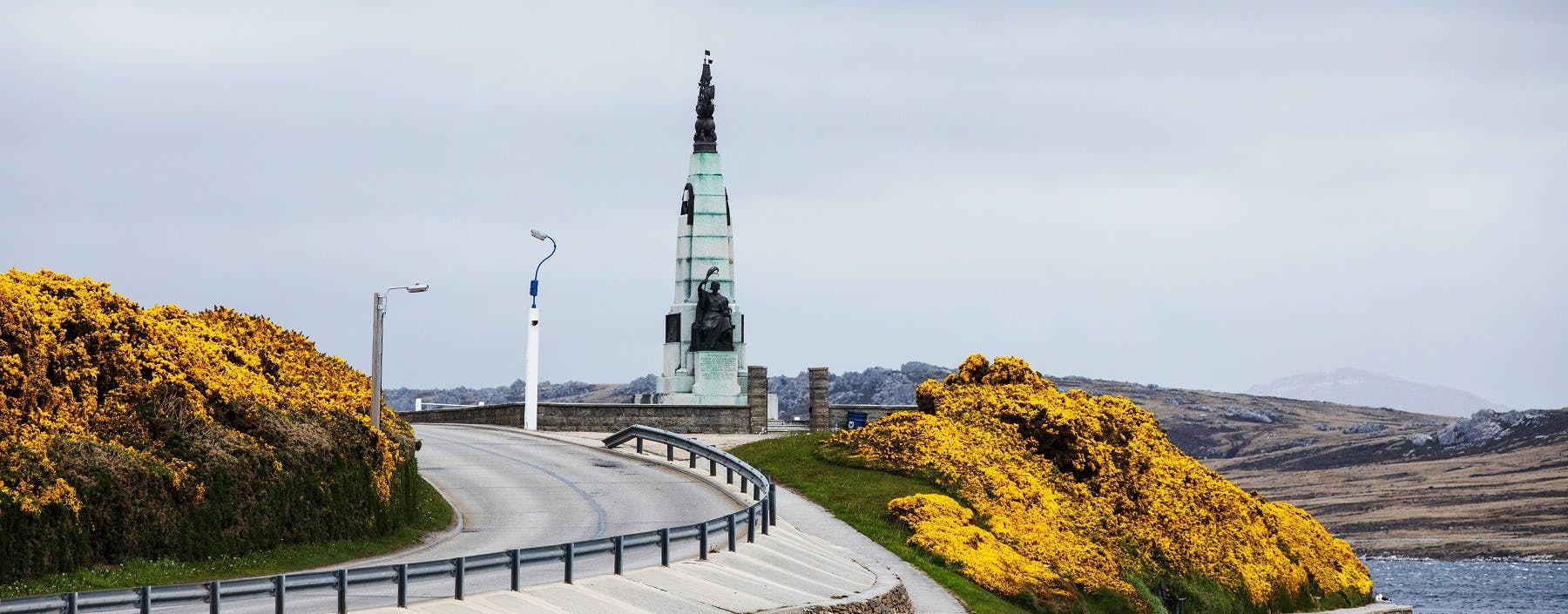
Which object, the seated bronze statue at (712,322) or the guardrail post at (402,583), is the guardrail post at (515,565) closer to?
the guardrail post at (402,583)

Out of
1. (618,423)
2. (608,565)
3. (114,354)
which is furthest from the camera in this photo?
(618,423)

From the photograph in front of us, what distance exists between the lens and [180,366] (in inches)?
1163

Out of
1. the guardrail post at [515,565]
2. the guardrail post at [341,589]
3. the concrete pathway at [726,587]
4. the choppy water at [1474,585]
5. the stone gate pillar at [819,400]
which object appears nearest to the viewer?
the guardrail post at [341,589]

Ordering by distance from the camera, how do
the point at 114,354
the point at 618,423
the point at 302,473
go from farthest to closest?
1. the point at 618,423
2. the point at 302,473
3. the point at 114,354

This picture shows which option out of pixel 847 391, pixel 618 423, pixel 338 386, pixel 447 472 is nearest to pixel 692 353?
pixel 618 423

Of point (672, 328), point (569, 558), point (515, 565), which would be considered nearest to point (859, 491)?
point (569, 558)

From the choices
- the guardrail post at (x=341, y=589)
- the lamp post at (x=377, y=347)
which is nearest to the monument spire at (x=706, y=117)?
the lamp post at (x=377, y=347)

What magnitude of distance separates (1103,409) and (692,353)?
19836 millimetres

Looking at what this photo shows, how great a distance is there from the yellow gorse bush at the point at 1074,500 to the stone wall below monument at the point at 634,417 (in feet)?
36.8

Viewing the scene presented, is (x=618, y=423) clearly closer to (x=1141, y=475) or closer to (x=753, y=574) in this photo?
(x=1141, y=475)

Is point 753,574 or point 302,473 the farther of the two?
point 302,473

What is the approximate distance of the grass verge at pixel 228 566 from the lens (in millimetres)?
23750

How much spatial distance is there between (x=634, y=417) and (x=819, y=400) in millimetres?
6209

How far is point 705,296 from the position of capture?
61250mm
